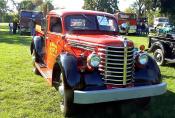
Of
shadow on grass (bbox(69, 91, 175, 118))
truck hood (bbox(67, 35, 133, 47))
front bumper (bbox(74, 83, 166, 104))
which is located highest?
truck hood (bbox(67, 35, 133, 47))

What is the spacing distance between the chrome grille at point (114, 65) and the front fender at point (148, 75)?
1.30ft

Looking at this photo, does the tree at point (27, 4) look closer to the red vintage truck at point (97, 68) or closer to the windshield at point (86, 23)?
the windshield at point (86, 23)

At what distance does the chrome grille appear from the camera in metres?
6.29

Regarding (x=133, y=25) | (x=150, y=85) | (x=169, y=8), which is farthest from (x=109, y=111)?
(x=169, y=8)

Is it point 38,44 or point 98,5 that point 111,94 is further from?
point 98,5

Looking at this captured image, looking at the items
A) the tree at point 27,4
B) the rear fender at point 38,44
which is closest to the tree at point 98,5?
the tree at point 27,4

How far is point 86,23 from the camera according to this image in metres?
7.73

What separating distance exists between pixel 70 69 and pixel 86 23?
1913mm

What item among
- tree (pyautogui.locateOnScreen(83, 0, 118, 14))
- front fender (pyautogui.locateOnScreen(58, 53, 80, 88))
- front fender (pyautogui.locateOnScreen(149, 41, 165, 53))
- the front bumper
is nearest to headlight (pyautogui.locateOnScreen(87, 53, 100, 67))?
front fender (pyautogui.locateOnScreen(58, 53, 80, 88))

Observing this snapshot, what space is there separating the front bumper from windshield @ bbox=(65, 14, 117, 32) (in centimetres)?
206

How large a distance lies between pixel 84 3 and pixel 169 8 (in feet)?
121

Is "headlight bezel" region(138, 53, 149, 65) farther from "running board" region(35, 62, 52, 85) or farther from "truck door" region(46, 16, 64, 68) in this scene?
"running board" region(35, 62, 52, 85)

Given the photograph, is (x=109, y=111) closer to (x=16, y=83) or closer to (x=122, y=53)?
(x=122, y=53)

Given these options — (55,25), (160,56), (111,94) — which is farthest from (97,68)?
(160,56)
